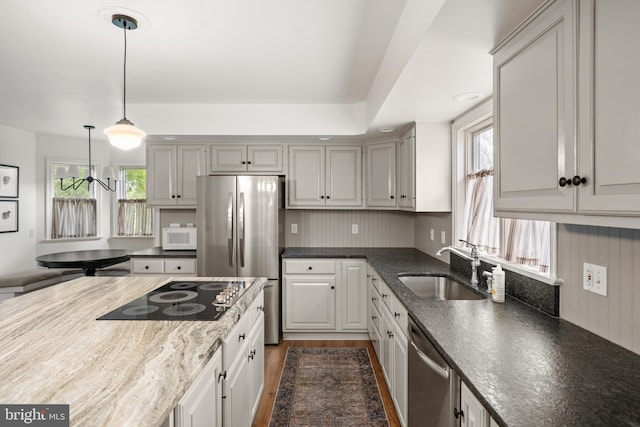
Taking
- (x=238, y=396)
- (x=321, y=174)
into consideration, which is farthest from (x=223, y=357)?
(x=321, y=174)

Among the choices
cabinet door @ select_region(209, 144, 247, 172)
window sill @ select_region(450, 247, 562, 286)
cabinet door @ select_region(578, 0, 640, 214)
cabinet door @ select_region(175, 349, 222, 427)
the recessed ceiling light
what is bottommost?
cabinet door @ select_region(175, 349, 222, 427)

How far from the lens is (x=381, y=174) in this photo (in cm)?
366

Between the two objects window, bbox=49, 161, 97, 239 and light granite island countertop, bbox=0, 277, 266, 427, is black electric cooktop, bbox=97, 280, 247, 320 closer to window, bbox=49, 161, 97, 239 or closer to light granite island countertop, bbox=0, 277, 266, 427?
light granite island countertop, bbox=0, 277, 266, 427

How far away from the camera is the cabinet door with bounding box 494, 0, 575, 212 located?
1.07m

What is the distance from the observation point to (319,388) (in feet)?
8.61

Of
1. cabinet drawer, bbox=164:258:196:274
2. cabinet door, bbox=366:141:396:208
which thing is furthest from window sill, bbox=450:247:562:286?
cabinet drawer, bbox=164:258:196:274

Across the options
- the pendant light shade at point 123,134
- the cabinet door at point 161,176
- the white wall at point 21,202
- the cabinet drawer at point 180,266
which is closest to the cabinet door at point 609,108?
the pendant light shade at point 123,134

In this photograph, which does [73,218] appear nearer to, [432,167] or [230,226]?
[230,226]

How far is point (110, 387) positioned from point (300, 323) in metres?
2.73

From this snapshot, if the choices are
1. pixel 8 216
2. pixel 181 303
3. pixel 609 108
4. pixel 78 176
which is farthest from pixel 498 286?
pixel 8 216

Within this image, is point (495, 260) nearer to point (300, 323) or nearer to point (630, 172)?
point (630, 172)

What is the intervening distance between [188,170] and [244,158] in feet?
2.12

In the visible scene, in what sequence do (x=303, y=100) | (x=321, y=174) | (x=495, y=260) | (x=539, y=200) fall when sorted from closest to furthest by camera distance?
(x=539, y=200)
(x=495, y=260)
(x=303, y=100)
(x=321, y=174)

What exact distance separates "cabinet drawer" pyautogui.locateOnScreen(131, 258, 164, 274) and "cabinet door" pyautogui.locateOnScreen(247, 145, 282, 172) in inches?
54.6
